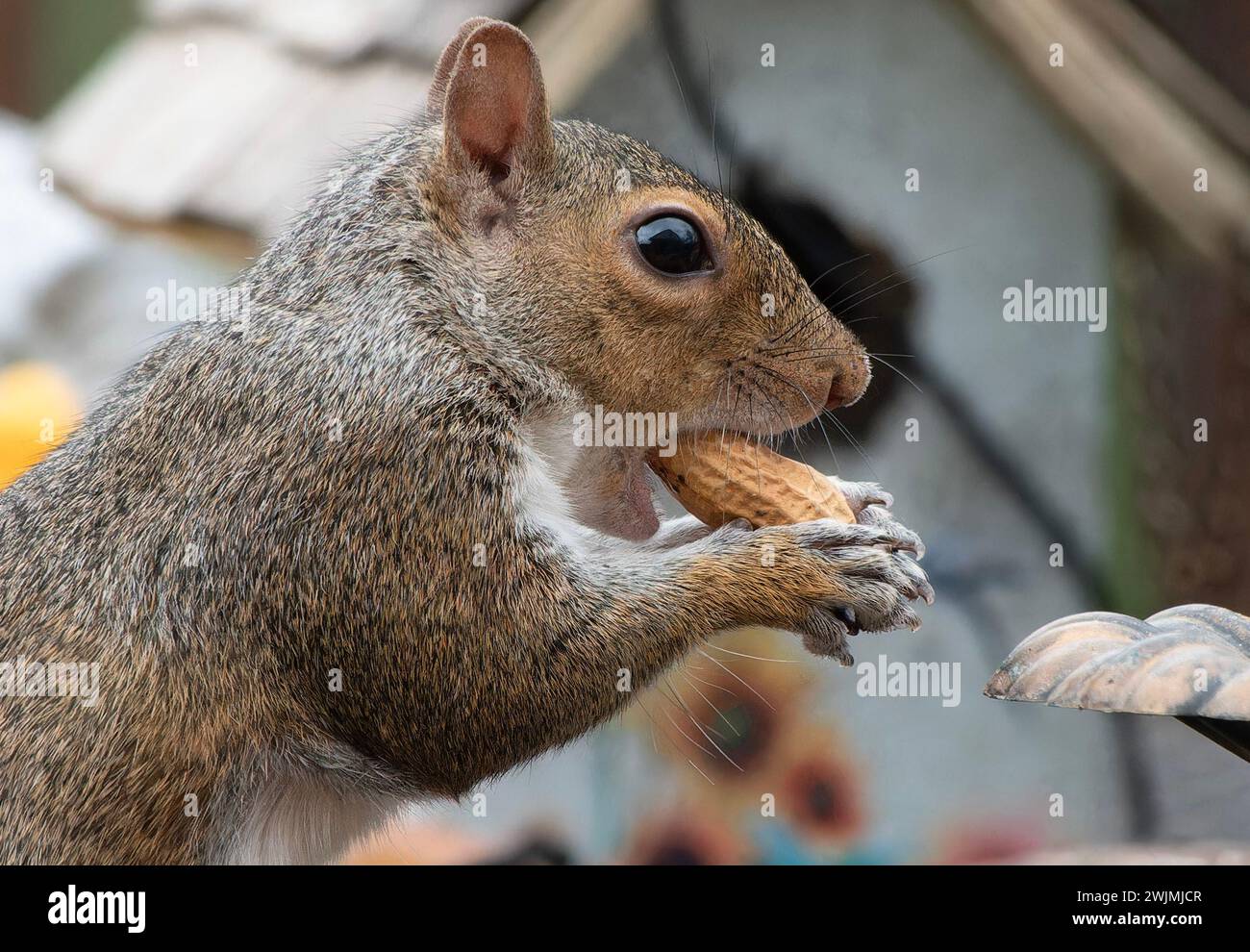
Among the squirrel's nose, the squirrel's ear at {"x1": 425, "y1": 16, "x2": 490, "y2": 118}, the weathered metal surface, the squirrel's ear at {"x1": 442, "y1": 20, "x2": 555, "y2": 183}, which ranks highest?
the squirrel's ear at {"x1": 425, "y1": 16, "x2": 490, "y2": 118}

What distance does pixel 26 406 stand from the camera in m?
2.98

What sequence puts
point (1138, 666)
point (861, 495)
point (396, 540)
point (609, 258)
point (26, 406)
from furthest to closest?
point (26, 406) → point (861, 495) → point (609, 258) → point (396, 540) → point (1138, 666)

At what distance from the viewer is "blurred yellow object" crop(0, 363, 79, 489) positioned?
2771 millimetres

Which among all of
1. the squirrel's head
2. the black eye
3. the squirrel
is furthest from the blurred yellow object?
the black eye

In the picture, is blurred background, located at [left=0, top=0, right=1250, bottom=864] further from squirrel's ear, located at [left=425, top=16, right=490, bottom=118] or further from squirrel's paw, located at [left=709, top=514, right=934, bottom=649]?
squirrel's paw, located at [left=709, top=514, right=934, bottom=649]

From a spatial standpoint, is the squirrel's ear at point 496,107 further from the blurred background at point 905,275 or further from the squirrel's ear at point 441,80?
the blurred background at point 905,275

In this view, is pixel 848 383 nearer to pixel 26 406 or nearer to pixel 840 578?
pixel 840 578

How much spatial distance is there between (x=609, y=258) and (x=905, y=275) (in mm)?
1757

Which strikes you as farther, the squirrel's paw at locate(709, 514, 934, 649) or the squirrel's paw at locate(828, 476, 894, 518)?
the squirrel's paw at locate(828, 476, 894, 518)

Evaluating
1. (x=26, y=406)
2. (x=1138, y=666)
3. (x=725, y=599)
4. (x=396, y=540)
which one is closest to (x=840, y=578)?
(x=725, y=599)

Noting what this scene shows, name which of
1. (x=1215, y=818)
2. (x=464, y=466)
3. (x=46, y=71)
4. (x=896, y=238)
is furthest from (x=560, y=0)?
(x=1215, y=818)

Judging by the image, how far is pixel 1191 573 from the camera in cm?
326

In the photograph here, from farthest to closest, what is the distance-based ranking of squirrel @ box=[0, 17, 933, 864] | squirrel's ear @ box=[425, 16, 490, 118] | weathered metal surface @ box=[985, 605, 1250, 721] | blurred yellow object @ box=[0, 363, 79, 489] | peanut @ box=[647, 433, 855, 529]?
blurred yellow object @ box=[0, 363, 79, 489], squirrel's ear @ box=[425, 16, 490, 118], peanut @ box=[647, 433, 855, 529], squirrel @ box=[0, 17, 933, 864], weathered metal surface @ box=[985, 605, 1250, 721]

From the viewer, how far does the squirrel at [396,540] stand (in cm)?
154
